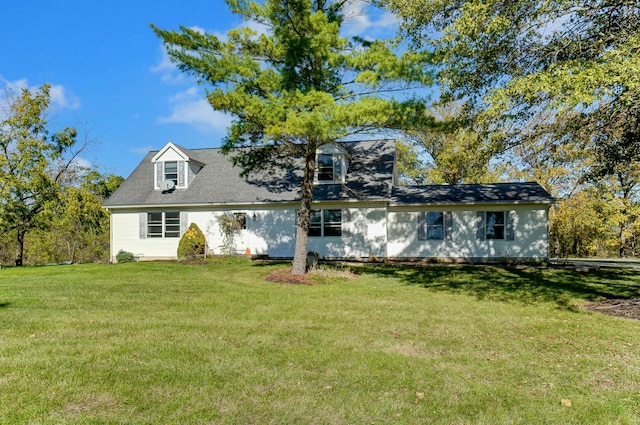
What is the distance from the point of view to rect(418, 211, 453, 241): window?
1783cm

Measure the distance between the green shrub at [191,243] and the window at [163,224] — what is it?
5.10ft

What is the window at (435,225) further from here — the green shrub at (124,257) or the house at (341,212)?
the green shrub at (124,257)

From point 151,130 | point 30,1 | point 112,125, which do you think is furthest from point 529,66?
point 151,130

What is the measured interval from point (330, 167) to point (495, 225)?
7494mm

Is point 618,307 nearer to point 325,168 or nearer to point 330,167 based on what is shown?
point 330,167

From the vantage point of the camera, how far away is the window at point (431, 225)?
1783cm

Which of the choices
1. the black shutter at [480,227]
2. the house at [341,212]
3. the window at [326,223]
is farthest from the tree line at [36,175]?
the black shutter at [480,227]

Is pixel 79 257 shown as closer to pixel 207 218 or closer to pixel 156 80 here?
pixel 207 218

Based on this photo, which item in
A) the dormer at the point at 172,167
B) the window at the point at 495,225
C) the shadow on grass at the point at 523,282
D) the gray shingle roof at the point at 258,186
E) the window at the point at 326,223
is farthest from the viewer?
the dormer at the point at 172,167

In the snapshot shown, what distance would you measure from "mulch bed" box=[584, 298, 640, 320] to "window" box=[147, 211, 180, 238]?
1636 centimetres

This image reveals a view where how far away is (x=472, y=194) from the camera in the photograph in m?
18.0

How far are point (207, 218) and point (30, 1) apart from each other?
10112 mm

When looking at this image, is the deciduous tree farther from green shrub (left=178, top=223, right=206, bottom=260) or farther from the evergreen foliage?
the evergreen foliage

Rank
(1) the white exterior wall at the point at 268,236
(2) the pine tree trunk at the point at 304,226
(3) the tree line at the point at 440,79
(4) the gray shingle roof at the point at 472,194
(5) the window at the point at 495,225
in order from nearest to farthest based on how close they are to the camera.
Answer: (3) the tree line at the point at 440,79, (2) the pine tree trunk at the point at 304,226, (4) the gray shingle roof at the point at 472,194, (5) the window at the point at 495,225, (1) the white exterior wall at the point at 268,236
